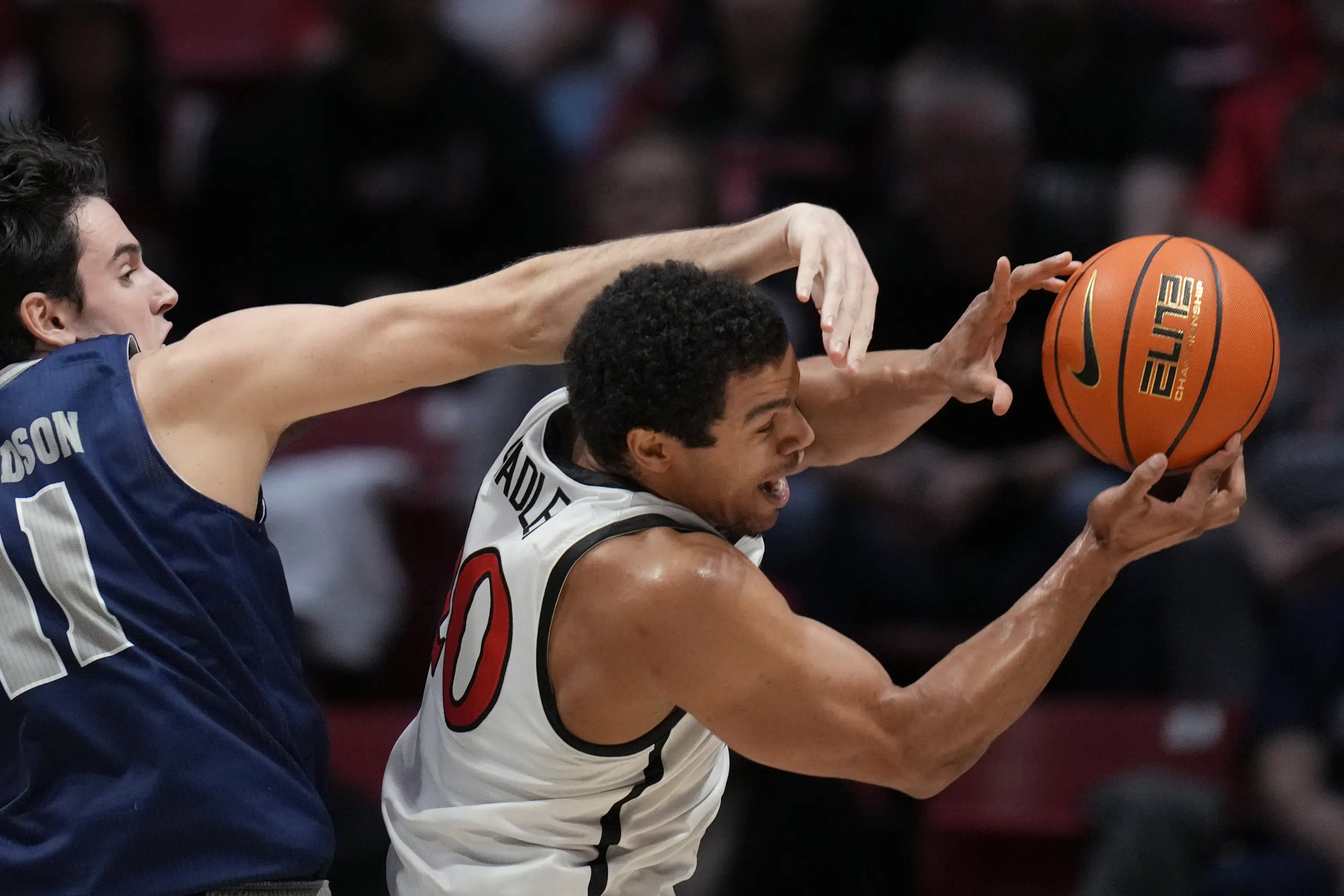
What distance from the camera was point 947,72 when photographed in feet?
19.6

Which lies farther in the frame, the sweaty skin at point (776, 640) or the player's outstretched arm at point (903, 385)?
the player's outstretched arm at point (903, 385)

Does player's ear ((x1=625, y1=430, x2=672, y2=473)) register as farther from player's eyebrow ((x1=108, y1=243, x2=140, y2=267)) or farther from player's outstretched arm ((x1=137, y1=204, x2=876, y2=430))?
player's eyebrow ((x1=108, y1=243, x2=140, y2=267))

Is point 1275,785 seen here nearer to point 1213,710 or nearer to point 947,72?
point 1213,710

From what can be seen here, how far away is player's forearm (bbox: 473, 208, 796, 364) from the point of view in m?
2.94

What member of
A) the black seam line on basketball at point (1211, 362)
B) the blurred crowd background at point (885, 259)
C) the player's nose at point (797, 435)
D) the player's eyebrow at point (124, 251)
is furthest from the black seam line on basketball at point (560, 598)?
the blurred crowd background at point (885, 259)

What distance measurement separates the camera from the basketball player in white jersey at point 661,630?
8.80 feet

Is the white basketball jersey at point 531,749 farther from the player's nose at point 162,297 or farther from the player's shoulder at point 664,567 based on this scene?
the player's nose at point 162,297

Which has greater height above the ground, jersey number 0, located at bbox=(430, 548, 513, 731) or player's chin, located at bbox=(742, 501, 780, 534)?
player's chin, located at bbox=(742, 501, 780, 534)

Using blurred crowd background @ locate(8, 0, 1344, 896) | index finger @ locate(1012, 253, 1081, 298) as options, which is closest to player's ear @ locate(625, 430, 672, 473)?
index finger @ locate(1012, 253, 1081, 298)

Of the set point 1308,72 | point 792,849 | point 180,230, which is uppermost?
point 1308,72

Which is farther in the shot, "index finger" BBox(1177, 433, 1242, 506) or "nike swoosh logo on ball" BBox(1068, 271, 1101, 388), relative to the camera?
"nike swoosh logo on ball" BBox(1068, 271, 1101, 388)

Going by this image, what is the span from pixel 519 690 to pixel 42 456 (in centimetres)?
86

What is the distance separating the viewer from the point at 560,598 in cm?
273

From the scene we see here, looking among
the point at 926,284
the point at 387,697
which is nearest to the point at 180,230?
the point at 387,697
